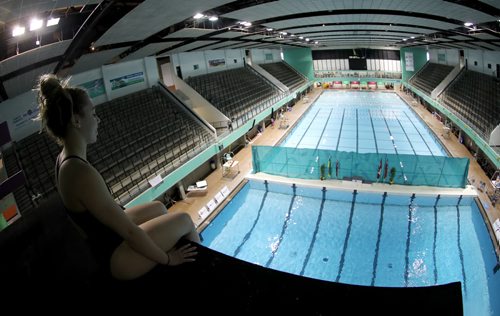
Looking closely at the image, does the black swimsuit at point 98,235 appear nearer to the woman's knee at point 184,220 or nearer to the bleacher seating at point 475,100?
the woman's knee at point 184,220

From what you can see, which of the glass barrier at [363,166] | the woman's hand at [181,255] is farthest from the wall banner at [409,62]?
the woman's hand at [181,255]

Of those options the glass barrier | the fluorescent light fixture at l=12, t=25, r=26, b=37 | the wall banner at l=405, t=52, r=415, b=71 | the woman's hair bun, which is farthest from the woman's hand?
the wall banner at l=405, t=52, r=415, b=71

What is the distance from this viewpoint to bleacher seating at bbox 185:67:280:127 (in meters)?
15.4

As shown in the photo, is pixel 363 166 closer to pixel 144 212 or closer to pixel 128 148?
pixel 128 148

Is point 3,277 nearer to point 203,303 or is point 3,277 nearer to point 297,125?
point 203,303

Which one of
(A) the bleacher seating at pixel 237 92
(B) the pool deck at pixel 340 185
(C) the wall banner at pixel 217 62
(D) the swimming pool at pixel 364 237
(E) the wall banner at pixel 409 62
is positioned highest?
(C) the wall banner at pixel 217 62

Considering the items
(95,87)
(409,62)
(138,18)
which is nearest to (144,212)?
(138,18)

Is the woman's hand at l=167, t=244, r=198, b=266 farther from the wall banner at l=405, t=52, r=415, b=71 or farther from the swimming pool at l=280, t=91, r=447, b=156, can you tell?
the wall banner at l=405, t=52, r=415, b=71

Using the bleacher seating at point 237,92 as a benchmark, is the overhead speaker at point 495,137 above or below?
below

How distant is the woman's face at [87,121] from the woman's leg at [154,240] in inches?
20.3

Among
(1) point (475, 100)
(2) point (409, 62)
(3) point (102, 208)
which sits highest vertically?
(2) point (409, 62)

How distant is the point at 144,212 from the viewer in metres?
1.54

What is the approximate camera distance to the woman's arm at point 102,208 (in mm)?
1175

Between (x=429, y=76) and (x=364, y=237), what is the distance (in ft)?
75.5
